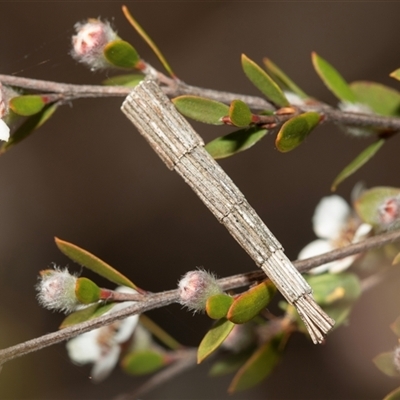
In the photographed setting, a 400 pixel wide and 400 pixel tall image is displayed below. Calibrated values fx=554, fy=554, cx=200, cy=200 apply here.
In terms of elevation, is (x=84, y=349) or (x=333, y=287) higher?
(x=84, y=349)

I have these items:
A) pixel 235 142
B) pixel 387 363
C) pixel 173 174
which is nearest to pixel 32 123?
pixel 235 142

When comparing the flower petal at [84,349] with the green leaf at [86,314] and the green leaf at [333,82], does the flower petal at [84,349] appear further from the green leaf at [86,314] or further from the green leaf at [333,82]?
the green leaf at [333,82]

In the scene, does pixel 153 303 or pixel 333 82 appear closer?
pixel 153 303

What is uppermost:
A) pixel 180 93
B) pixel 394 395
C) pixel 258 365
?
pixel 180 93

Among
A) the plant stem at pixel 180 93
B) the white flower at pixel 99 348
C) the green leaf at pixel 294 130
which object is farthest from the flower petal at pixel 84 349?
the green leaf at pixel 294 130

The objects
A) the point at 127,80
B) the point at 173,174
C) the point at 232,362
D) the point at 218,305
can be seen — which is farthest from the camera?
the point at 173,174

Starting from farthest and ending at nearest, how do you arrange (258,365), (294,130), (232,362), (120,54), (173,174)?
(173,174)
(232,362)
(258,365)
(120,54)
(294,130)

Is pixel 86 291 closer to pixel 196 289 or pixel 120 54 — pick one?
pixel 196 289
